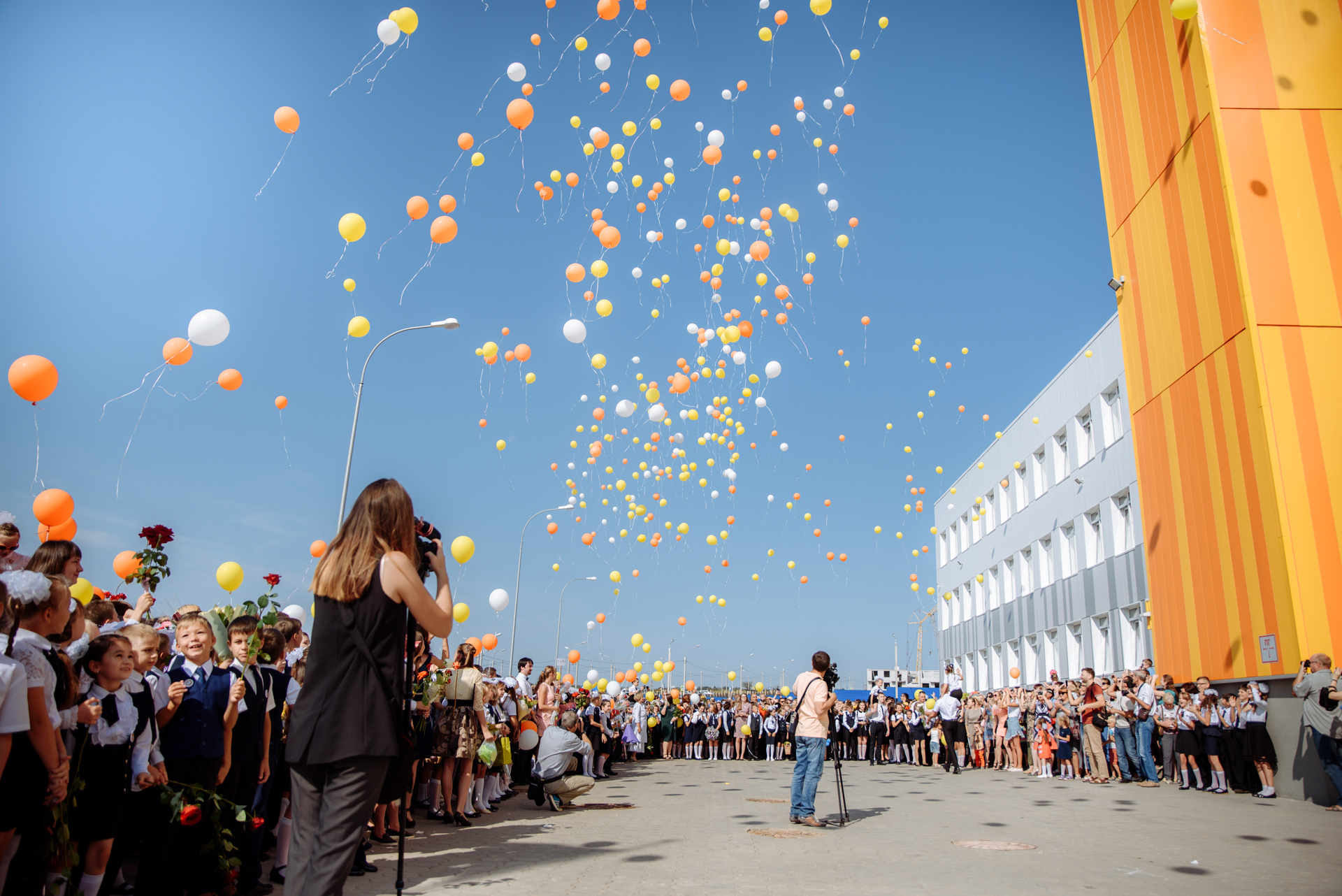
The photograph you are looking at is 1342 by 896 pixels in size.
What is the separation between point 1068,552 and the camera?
26.0 meters

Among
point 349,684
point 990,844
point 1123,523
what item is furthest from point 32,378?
point 1123,523

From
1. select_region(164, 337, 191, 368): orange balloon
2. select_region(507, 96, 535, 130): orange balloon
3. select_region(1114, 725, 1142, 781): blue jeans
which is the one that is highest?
select_region(507, 96, 535, 130): orange balloon

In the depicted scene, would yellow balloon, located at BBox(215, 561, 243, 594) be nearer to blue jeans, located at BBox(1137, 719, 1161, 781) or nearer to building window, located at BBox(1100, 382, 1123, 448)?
blue jeans, located at BBox(1137, 719, 1161, 781)

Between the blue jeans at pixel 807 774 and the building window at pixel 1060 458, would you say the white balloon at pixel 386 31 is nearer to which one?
the blue jeans at pixel 807 774

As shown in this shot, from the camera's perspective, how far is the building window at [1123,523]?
22.0 metres

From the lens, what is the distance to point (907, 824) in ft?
30.6

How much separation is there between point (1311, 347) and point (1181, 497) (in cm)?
348

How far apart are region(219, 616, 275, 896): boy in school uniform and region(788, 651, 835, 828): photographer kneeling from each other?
17.9 feet

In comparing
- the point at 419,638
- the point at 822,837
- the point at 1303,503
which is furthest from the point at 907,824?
the point at 1303,503

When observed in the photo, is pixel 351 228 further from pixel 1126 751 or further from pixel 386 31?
pixel 1126 751

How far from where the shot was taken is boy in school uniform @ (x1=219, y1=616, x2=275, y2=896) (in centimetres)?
544

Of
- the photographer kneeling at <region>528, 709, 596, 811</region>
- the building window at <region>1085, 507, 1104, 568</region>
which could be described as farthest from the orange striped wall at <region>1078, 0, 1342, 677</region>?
the photographer kneeling at <region>528, 709, 596, 811</region>

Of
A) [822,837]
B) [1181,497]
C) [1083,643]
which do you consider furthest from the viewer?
[1083,643]

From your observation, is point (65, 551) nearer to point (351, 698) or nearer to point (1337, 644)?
A: point (351, 698)
